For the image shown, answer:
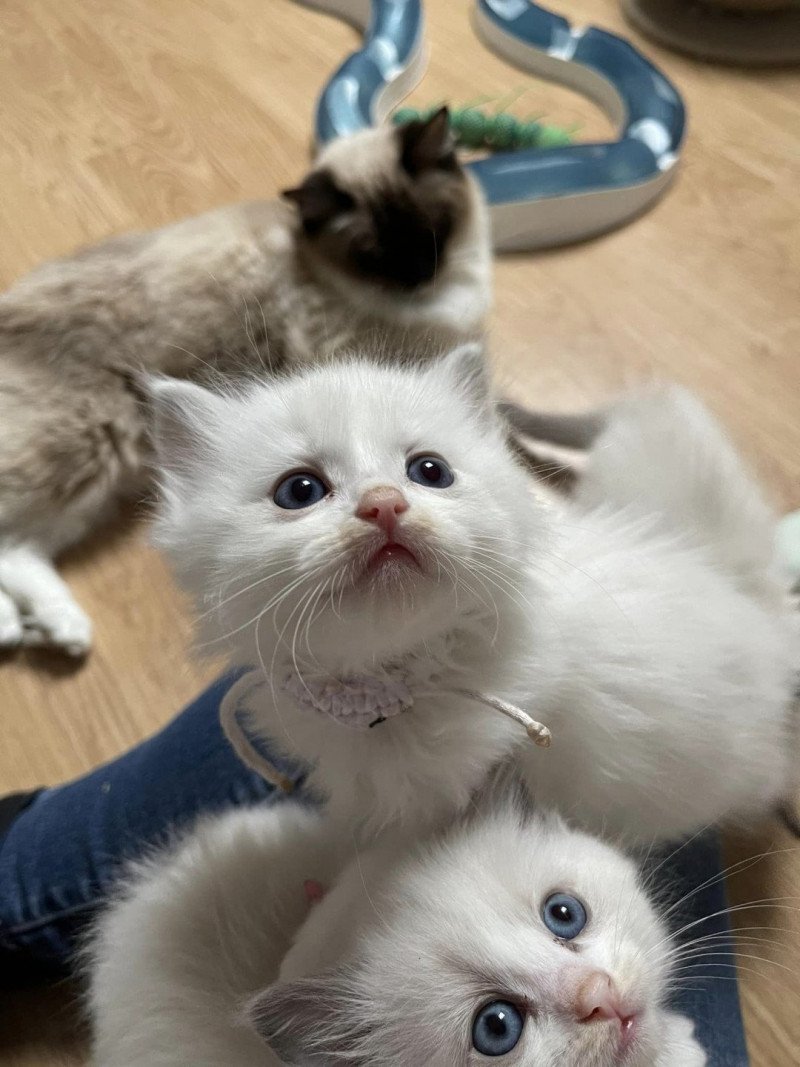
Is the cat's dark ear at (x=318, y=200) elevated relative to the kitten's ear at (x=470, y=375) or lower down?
lower down

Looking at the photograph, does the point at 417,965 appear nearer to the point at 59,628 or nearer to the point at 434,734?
the point at 434,734

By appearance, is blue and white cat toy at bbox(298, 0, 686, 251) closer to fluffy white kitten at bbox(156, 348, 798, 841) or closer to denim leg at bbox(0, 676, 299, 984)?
fluffy white kitten at bbox(156, 348, 798, 841)

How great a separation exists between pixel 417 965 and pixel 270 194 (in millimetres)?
1713

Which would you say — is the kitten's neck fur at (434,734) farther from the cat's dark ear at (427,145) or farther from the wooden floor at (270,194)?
the cat's dark ear at (427,145)

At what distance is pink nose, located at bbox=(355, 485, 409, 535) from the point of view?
49 centimetres

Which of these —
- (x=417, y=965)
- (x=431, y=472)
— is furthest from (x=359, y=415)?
(x=417, y=965)

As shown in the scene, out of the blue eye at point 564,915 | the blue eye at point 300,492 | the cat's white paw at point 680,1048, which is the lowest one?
the cat's white paw at point 680,1048

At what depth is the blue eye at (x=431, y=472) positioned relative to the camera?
1.83 feet

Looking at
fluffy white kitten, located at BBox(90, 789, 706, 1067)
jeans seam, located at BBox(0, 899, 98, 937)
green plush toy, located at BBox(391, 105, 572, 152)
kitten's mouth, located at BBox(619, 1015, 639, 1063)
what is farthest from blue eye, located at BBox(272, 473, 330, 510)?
green plush toy, located at BBox(391, 105, 572, 152)

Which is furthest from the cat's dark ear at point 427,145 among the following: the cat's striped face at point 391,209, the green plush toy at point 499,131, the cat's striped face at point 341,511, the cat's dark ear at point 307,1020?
the cat's dark ear at point 307,1020

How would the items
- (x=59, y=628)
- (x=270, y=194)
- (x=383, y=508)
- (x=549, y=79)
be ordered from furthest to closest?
(x=549, y=79) < (x=270, y=194) < (x=59, y=628) < (x=383, y=508)

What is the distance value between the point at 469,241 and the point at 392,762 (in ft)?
3.88

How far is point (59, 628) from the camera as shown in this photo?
3.96ft

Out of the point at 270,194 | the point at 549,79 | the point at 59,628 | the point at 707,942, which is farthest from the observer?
the point at 549,79
